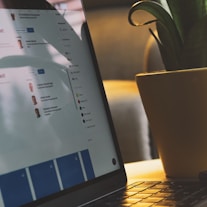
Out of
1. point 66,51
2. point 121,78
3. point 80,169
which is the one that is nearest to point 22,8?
point 66,51

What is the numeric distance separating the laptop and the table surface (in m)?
0.06

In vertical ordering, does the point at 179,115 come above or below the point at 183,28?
below

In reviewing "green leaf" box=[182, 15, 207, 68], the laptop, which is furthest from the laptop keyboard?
"green leaf" box=[182, 15, 207, 68]

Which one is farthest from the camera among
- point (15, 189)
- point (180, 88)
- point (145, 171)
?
point (145, 171)

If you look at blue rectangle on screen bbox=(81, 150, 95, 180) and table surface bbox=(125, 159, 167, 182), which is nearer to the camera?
blue rectangle on screen bbox=(81, 150, 95, 180)

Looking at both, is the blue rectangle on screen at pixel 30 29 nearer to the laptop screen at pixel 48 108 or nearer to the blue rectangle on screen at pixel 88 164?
the laptop screen at pixel 48 108

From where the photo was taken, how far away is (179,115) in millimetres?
712

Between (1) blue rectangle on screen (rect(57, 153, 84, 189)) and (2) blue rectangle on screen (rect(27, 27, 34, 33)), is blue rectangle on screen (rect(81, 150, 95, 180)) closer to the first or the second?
(1) blue rectangle on screen (rect(57, 153, 84, 189))

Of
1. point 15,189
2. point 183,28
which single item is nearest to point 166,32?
point 183,28

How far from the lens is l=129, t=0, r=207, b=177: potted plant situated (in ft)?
2.31

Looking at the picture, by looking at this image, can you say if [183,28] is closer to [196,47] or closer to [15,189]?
[196,47]

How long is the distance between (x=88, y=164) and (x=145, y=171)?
0.57 feet

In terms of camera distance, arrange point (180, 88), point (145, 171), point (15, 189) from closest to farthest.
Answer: point (15, 189)
point (180, 88)
point (145, 171)

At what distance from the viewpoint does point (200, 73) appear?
698 millimetres
